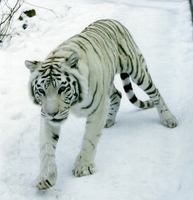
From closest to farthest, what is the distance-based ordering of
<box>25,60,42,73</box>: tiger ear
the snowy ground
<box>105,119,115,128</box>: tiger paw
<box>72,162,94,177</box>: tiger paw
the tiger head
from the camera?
the tiger head, <box>25,60,42,73</box>: tiger ear, the snowy ground, <box>72,162,94,177</box>: tiger paw, <box>105,119,115,128</box>: tiger paw

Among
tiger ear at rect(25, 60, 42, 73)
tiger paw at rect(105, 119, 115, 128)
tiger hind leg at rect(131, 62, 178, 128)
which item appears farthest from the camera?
tiger paw at rect(105, 119, 115, 128)

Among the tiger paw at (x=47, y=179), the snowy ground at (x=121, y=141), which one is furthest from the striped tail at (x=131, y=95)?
the tiger paw at (x=47, y=179)

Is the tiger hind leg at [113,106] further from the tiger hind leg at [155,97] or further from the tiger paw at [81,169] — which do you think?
the tiger paw at [81,169]

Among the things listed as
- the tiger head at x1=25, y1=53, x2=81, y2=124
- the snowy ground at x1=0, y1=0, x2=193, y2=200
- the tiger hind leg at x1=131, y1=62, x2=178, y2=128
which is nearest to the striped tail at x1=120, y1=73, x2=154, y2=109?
the snowy ground at x1=0, y1=0, x2=193, y2=200

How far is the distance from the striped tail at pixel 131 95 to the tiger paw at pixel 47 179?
1.60 metres

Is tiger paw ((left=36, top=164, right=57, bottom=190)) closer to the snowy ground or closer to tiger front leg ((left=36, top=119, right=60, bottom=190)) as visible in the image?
tiger front leg ((left=36, top=119, right=60, bottom=190))

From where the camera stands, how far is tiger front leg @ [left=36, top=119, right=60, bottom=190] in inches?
145

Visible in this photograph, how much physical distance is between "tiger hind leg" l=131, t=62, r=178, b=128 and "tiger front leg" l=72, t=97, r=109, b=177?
0.90 meters

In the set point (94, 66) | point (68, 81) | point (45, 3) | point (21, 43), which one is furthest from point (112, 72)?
point (45, 3)

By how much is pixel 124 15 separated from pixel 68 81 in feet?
19.0

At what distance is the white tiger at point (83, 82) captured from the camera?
3.49 m

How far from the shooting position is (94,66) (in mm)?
3842

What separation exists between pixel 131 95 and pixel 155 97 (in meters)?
0.30

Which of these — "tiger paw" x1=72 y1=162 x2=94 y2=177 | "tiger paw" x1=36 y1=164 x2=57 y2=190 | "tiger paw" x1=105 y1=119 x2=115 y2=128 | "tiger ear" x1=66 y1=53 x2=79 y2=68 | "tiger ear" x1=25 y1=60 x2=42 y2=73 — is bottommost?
"tiger paw" x1=105 y1=119 x2=115 y2=128
